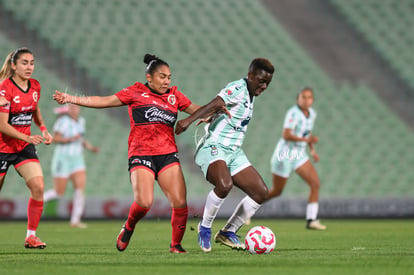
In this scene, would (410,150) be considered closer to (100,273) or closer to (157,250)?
(157,250)

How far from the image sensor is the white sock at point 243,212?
7.88m

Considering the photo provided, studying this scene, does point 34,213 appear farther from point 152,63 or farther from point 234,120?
point 234,120

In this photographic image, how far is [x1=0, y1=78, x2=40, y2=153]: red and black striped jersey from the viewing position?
788cm

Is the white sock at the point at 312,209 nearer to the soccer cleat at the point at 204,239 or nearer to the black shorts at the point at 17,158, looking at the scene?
the soccer cleat at the point at 204,239

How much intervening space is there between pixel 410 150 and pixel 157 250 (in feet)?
38.1

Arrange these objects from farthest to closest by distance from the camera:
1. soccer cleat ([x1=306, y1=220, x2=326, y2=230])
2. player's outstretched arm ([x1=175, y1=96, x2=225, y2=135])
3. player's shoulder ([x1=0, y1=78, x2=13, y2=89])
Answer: soccer cleat ([x1=306, y1=220, x2=326, y2=230]) → player's shoulder ([x1=0, y1=78, x2=13, y2=89]) → player's outstretched arm ([x1=175, y1=96, x2=225, y2=135])

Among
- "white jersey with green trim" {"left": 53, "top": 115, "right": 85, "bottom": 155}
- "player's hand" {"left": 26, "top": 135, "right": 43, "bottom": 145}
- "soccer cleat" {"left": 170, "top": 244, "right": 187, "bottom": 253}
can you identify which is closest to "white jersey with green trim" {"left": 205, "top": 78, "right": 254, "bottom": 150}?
"soccer cleat" {"left": 170, "top": 244, "right": 187, "bottom": 253}

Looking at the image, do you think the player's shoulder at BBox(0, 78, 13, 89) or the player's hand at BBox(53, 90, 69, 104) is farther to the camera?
the player's shoulder at BBox(0, 78, 13, 89)

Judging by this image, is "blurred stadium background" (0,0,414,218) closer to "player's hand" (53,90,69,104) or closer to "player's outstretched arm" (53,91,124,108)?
"player's outstretched arm" (53,91,124,108)

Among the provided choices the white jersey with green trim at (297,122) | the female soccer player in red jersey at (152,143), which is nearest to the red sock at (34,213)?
the female soccer player in red jersey at (152,143)

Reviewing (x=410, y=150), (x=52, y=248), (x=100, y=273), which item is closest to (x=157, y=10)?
(x=410, y=150)

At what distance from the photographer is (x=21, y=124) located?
26.5 ft

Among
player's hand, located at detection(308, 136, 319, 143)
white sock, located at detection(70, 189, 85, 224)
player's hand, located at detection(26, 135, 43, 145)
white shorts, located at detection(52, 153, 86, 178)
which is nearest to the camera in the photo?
player's hand, located at detection(26, 135, 43, 145)

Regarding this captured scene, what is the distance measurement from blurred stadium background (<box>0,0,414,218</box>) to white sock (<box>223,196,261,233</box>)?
7393 millimetres
